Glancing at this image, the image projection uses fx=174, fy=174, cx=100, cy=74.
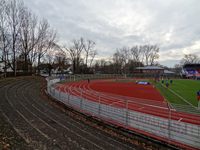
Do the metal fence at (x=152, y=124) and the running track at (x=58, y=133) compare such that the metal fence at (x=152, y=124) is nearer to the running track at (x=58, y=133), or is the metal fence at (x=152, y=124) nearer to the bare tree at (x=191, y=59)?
the running track at (x=58, y=133)

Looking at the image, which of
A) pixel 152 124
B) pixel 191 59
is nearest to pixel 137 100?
pixel 152 124

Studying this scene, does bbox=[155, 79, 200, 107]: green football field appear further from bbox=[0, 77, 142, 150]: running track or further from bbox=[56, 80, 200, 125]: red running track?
bbox=[0, 77, 142, 150]: running track

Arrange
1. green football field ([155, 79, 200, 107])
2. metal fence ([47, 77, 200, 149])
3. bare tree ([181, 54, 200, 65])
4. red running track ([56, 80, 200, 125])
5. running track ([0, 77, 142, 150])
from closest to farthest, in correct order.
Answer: metal fence ([47, 77, 200, 149])
running track ([0, 77, 142, 150])
red running track ([56, 80, 200, 125])
green football field ([155, 79, 200, 107])
bare tree ([181, 54, 200, 65])

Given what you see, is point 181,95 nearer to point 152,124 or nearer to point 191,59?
point 152,124

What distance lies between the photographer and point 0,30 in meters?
38.9

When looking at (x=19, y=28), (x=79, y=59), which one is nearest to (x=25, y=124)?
(x=19, y=28)

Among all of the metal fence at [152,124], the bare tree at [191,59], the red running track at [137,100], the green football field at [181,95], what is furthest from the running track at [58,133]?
the bare tree at [191,59]

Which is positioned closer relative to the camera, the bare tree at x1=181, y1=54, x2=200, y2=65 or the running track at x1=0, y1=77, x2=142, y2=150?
the running track at x1=0, y1=77, x2=142, y2=150

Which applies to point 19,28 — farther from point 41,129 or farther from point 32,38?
point 41,129

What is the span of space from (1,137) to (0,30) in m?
37.9

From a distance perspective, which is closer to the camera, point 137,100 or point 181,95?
point 137,100

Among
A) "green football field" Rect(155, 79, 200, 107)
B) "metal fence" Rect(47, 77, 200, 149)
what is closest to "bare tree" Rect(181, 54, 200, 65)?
"green football field" Rect(155, 79, 200, 107)

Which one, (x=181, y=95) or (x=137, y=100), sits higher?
(x=137, y=100)

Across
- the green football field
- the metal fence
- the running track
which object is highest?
the metal fence
